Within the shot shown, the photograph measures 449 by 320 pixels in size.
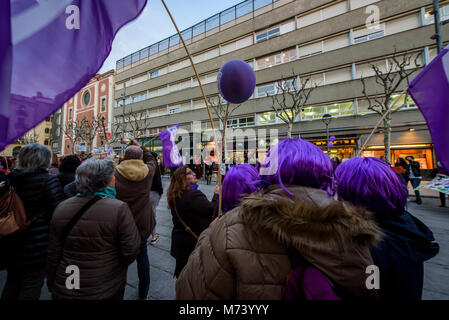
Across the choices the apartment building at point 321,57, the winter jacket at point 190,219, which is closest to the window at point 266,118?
the apartment building at point 321,57

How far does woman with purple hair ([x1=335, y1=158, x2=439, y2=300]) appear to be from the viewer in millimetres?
1007

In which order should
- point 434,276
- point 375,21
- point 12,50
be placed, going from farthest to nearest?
point 375,21, point 434,276, point 12,50

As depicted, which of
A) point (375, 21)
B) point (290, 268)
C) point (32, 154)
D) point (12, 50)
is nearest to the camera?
point (290, 268)

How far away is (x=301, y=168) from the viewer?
A: 102cm

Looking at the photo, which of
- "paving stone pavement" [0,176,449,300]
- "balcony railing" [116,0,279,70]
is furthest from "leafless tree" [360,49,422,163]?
"balcony railing" [116,0,279,70]

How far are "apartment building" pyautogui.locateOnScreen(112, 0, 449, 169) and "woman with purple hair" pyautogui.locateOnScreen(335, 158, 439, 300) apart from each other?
15257 millimetres

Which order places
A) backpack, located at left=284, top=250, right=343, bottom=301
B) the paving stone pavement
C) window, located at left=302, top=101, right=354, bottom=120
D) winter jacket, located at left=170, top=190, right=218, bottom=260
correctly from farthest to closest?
window, located at left=302, top=101, right=354, bottom=120, the paving stone pavement, winter jacket, located at left=170, top=190, right=218, bottom=260, backpack, located at left=284, top=250, right=343, bottom=301

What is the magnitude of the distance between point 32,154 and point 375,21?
2102 cm

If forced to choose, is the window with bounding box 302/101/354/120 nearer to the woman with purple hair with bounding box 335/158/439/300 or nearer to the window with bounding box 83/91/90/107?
the woman with purple hair with bounding box 335/158/439/300

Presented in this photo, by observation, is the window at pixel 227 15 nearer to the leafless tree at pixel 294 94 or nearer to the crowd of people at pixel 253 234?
the leafless tree at pixel 294 94

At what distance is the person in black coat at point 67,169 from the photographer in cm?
303

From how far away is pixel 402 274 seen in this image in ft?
3.30
